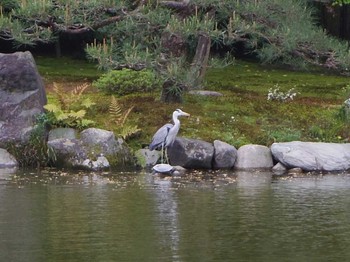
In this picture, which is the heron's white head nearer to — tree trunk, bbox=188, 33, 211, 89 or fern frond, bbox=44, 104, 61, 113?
tree trunk, bbox=188, 33, 211, 89

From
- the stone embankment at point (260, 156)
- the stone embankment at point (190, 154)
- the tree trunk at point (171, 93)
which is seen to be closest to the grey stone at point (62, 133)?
the stone embankment at point (190, 154)

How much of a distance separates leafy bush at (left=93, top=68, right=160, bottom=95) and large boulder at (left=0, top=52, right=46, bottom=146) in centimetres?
250

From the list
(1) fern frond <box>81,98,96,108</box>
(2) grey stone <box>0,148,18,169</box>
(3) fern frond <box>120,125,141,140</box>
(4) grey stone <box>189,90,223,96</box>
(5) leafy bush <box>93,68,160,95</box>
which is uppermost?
(5) leafy bush <box>93,68,160,95</box>

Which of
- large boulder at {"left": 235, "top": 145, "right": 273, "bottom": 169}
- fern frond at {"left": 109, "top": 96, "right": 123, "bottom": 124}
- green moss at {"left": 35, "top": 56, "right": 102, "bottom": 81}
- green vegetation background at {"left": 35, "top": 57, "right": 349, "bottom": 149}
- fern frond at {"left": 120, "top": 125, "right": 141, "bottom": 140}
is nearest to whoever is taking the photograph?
large boulder at {"left": 235, "top": 145, "right": 273, "bottom": 169}

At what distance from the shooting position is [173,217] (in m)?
13.4

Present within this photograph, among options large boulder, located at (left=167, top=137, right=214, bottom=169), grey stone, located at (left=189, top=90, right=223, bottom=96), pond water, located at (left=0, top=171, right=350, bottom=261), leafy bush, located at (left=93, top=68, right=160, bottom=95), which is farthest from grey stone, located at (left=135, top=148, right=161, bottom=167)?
grey stone, located at (left=189, top=90, right=223, bottom=96)

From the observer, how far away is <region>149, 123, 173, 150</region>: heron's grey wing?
1848cm

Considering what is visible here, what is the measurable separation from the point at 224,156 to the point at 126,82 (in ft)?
13.4

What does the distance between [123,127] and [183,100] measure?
256 centimetres

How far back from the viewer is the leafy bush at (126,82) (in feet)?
71.6

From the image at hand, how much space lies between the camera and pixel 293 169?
737 inches

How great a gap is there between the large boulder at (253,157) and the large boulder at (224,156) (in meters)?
0.14

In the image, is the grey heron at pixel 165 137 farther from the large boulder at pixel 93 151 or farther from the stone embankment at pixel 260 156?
the large boulder at pixel 93 151

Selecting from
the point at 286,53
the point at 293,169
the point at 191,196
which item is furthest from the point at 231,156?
the point at 191,196
